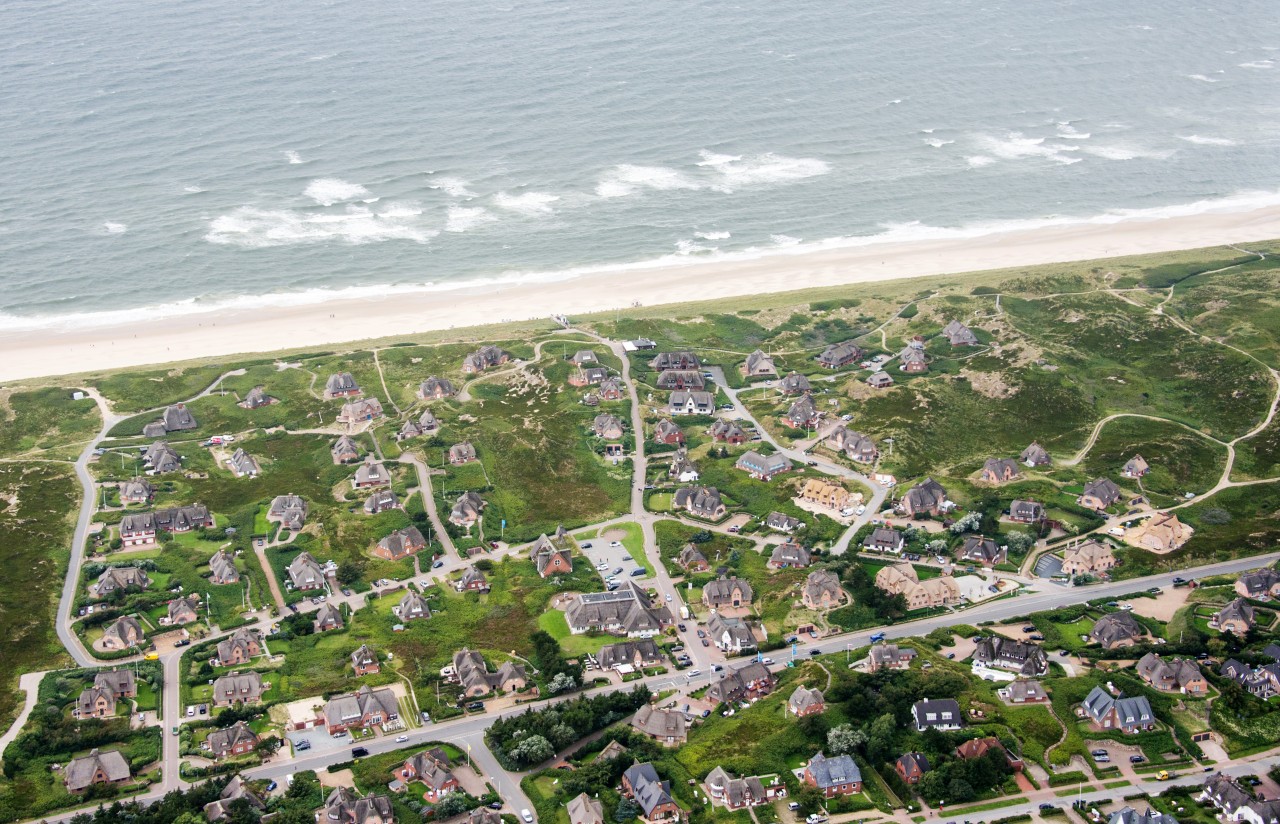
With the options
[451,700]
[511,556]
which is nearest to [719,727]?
[451,700]

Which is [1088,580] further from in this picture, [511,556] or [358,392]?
[358,392]

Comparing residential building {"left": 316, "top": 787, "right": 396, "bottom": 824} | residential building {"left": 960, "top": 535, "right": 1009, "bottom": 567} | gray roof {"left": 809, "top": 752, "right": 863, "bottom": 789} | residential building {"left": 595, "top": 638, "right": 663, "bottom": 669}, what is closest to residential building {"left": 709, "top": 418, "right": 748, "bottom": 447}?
residential building {"left": 960, "top": 535, "right": 1009, "bottom": 567}

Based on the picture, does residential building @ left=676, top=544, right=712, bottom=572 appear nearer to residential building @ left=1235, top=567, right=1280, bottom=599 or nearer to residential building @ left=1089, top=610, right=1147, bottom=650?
residential building @ left=1089, top=610, right=1147, bottom=650

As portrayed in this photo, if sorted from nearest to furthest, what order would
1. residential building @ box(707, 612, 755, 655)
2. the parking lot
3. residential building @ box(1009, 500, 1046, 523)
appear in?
residential building @ box(707, 612, 755, 655) < the parking lot < residential building @ box(1009, 500, 1046, 523)

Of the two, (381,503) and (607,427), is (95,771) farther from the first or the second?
(607,427)

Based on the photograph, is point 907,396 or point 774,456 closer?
point 774,456

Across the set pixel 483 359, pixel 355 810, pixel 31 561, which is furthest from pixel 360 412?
pixel 355 810
